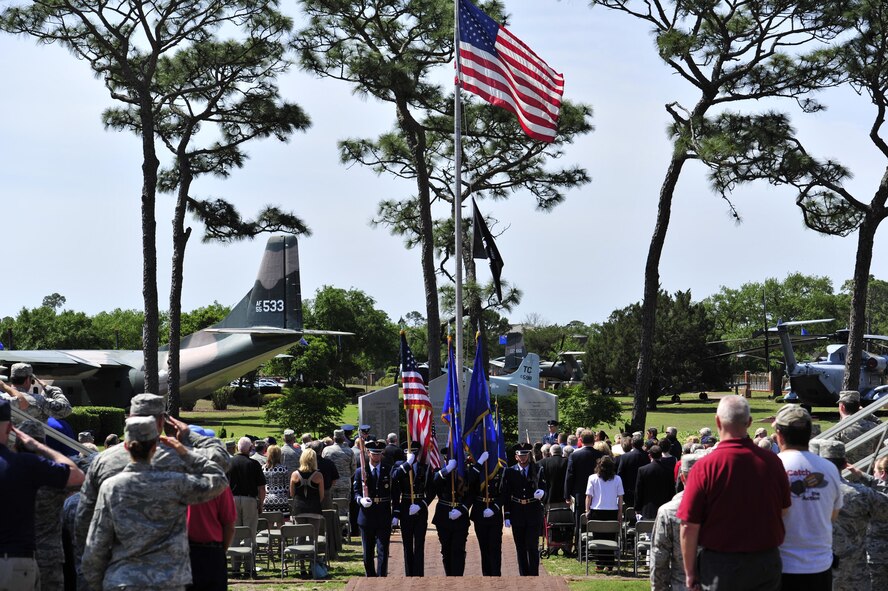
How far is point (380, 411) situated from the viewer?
25.8 meters

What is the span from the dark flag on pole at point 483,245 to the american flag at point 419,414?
4476 millimetres

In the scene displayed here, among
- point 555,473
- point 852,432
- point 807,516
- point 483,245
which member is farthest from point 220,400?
point 807,516

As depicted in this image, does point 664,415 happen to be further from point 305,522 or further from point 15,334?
point 15,334

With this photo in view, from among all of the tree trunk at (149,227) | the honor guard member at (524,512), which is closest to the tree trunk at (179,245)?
the tree trunk at (149,227)

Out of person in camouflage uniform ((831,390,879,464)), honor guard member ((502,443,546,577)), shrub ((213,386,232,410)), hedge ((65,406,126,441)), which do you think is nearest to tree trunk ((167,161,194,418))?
hedge ((65,406,126,441))

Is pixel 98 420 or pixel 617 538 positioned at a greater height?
pixel 98 420

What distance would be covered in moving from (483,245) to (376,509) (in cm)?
795

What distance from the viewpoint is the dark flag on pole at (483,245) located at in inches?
747

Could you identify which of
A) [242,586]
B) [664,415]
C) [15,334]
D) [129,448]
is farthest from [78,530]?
[15,334]

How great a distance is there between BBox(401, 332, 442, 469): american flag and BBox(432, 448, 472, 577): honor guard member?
1.85 ft

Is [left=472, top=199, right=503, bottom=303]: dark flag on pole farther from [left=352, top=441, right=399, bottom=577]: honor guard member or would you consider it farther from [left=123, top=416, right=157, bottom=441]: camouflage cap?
[left=123, top=416, right=157, bottom=441]: camouflage cap

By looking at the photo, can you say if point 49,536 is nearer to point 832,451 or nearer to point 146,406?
point 146,406

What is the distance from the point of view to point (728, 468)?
5.36m

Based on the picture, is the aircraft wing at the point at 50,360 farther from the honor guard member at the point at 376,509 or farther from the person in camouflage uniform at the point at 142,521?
the person in camouflage uniform at the point at 142,521
